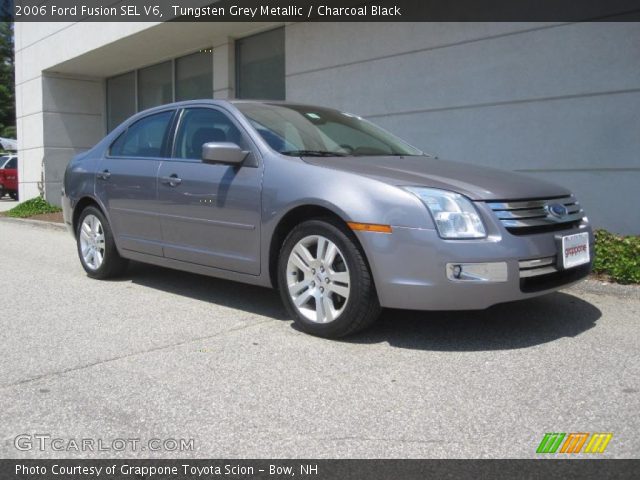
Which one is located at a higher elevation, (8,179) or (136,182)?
(8,179)

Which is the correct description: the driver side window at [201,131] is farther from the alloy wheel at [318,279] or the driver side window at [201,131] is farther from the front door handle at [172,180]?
the alloy wheel at [318,279]

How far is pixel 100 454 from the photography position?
2.67 metres

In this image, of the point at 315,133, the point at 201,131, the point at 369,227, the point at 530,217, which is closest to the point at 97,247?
the point at 201,131

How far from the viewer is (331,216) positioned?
4.25 m

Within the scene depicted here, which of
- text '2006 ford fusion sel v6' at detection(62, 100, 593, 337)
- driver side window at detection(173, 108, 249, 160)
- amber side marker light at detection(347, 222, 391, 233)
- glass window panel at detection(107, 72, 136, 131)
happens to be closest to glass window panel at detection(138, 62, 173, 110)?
glass window panel at detection(107, 72, 136, 131)

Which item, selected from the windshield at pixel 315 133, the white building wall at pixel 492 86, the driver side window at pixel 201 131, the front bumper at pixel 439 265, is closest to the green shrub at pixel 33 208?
the white building wall at pixel 492 86

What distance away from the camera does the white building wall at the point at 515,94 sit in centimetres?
706

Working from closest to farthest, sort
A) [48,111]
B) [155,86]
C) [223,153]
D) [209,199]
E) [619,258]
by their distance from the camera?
[223,153], [209,199], [619,258], [155,86], [48,111]

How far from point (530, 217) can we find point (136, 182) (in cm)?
330

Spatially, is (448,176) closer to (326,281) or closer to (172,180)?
(326,281)

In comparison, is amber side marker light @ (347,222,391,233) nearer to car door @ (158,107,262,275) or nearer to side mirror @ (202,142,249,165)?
car door @ (158,107,262,275)

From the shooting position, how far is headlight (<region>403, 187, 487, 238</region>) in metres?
3.82

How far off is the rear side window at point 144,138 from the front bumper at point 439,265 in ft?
8.13

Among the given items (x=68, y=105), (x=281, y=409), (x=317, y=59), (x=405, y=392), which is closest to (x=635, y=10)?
(x=317, y=59)
